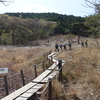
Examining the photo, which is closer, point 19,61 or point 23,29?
point 19,61

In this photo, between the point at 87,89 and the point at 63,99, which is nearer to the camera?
the point at 63,99

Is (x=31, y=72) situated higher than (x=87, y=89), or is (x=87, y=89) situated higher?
(x=87, y=89)

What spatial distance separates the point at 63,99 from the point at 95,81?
1597 mm

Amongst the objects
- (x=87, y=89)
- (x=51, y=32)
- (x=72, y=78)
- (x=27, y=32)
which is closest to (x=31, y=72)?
(x=72, y=78)

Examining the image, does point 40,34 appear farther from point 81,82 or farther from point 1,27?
point 81,82

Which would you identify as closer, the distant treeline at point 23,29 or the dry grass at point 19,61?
the dry grass at point 19,61

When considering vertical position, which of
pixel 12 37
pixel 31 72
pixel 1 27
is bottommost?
pixel 31 72

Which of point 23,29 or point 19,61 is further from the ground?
point 23,29

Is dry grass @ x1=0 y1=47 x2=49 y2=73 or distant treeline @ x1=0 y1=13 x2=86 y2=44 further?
distant treeline @ x1=0 y1=13 x2=86 y2=44

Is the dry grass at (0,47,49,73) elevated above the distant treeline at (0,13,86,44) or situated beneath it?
situated beneath

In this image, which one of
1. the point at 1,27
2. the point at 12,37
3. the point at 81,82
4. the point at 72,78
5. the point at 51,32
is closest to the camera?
the point at 81,82

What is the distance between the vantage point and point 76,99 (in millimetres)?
4395

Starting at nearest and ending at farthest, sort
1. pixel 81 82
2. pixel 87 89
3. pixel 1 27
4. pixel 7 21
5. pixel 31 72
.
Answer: pixel 87 89
pixel 81 82
pixel 31 72
pixel 7 21
pixel 1 27

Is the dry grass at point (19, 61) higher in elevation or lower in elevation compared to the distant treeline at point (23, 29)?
lower
